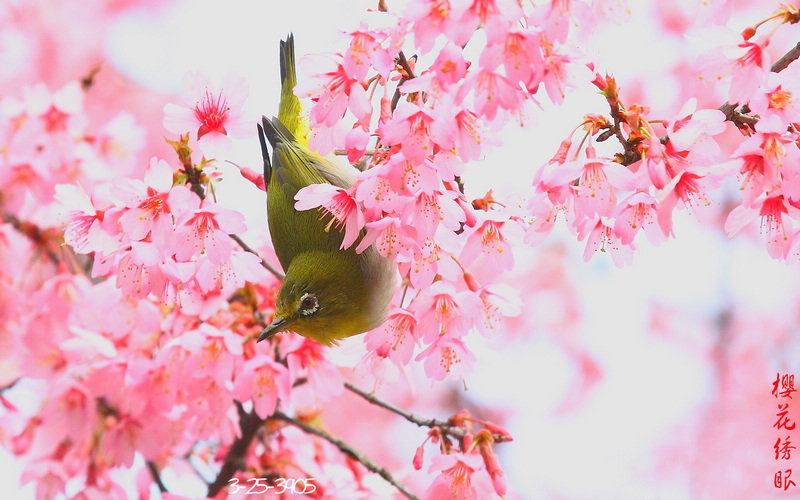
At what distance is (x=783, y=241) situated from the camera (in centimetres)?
170

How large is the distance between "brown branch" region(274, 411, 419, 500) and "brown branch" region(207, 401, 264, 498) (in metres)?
0.14

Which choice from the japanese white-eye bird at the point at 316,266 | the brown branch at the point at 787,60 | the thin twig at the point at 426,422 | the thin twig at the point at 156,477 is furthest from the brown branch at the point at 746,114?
the thin twig at the point at 156,477

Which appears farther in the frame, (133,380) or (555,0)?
(133,380)

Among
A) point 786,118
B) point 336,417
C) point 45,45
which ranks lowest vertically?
point 336,417

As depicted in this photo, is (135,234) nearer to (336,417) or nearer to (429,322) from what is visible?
(429,322)

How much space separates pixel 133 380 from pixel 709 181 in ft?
6.13

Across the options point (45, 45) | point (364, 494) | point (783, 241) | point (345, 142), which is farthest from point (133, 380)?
point (45, 45)

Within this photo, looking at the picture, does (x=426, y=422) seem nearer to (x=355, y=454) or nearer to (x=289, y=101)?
(x=355, y=454)

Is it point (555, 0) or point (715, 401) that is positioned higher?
point (555, 0)

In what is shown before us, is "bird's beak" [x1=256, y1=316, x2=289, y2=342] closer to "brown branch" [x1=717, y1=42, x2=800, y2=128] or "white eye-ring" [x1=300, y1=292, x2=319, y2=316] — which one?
"white eye-ring" [x1=300, y1=292, x2=319, y2=316]

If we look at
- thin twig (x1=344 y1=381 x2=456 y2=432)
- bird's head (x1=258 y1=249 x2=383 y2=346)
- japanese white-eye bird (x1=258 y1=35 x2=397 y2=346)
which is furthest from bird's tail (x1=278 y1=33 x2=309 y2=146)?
thin twig (x1=344 y1=381 x2=456 y2=432)

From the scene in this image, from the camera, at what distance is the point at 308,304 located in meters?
2.05

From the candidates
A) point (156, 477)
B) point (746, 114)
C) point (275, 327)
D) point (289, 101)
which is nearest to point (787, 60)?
point (746, 114)

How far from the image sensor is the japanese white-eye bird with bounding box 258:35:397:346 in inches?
80.5
